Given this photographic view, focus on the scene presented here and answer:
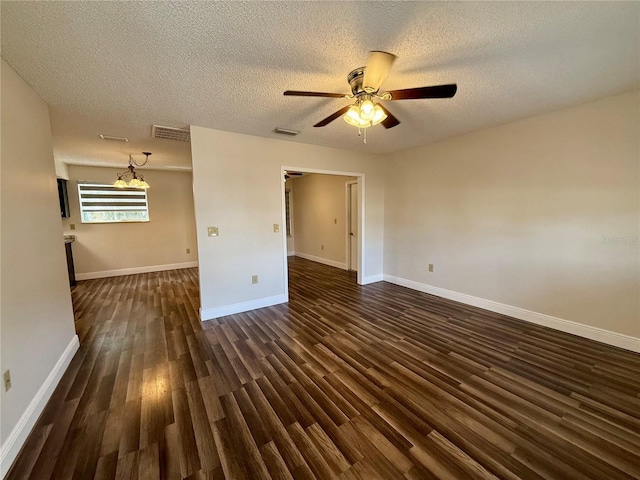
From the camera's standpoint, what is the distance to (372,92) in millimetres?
1873

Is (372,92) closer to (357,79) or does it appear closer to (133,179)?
(357,79)

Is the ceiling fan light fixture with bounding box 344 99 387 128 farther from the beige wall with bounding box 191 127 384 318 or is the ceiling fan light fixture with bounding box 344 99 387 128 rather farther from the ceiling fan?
the beige wall with bounding box 191 127 384 318

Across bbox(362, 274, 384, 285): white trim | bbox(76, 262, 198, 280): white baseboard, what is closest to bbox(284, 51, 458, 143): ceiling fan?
bbox(362, 274, 384, 285): white trim

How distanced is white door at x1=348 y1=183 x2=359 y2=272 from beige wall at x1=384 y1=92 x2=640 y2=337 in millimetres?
1779

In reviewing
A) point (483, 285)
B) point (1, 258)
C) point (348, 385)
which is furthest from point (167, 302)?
point (483, 285)

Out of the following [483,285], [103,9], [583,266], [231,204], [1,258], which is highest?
[103,9]

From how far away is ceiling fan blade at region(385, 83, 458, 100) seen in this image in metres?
1.60

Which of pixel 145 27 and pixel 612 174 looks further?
pixel 612 174

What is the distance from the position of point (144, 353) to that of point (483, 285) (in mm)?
4391

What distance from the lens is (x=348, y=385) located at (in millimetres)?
2082

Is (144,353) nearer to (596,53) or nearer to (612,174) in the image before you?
(596,53)

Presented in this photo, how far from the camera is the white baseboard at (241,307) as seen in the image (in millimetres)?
3447

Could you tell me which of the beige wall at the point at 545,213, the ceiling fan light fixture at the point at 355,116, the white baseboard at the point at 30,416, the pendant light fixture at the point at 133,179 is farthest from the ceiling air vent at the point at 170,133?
the beige wall at the point at 545,213

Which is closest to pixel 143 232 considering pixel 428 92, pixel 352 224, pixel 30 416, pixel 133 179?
pixel 133 179
